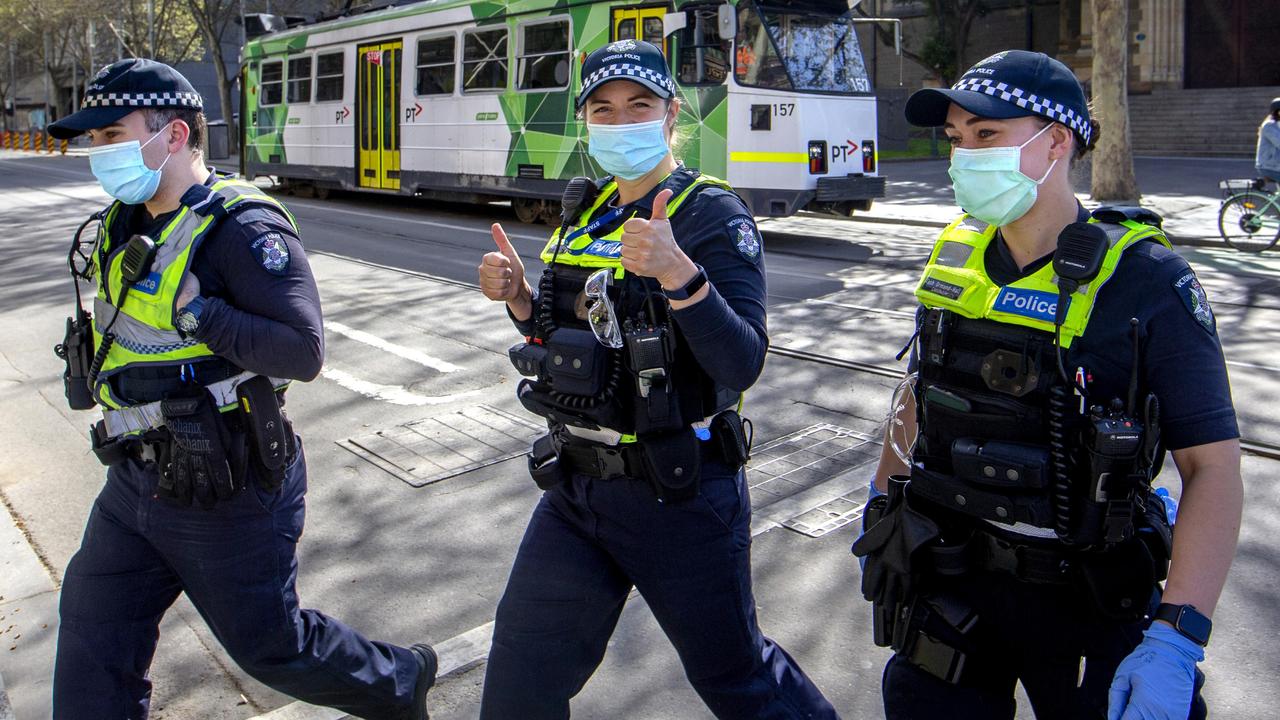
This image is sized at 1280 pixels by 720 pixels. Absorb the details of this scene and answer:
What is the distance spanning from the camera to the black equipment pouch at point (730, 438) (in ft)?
8.86

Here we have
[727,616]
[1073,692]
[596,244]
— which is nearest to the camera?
[1073,692]

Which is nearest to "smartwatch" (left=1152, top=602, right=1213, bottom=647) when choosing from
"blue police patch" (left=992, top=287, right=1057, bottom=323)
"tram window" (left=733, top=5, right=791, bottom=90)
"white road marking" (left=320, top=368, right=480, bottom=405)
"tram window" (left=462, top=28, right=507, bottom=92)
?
"blue police patch" (left=992, top=287, right=1057, bottom=323)

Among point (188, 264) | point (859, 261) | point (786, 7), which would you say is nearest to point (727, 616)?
point (188, 264)

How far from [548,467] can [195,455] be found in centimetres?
89

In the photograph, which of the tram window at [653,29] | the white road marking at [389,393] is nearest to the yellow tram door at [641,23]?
the tram window at [653,29]

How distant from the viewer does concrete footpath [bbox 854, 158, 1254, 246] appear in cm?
1587

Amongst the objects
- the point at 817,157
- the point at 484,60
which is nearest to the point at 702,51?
the point at 817,157

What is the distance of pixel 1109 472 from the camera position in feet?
6.89

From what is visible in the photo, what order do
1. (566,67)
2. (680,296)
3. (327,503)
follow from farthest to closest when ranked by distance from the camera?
(566,67), (327,503), (680,296)

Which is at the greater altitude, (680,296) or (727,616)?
(680,296)

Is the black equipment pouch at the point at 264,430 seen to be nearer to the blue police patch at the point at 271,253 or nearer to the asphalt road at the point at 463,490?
the blue police patch at the point at 271,253

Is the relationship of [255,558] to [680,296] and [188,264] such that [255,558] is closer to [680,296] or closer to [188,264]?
[188,264]

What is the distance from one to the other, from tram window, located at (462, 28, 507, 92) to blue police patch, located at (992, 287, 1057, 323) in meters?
14.9

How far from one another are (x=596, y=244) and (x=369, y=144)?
17.8 meters
